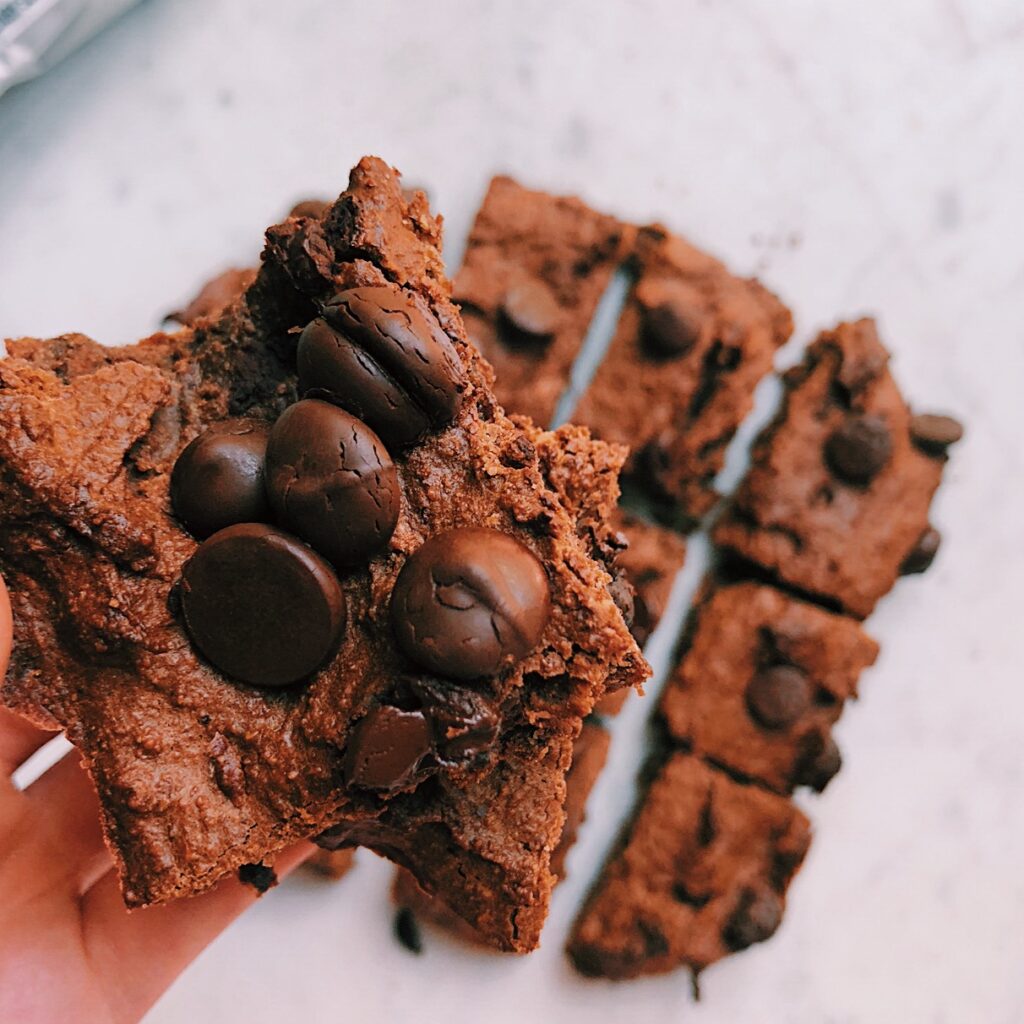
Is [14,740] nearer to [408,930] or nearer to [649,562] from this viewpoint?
[408,930]

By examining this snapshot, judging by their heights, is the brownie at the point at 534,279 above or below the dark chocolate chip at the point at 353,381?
above

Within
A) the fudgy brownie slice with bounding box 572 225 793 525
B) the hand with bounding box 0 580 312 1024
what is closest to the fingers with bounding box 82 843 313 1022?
the hand with bounding box 0 580 312 1024

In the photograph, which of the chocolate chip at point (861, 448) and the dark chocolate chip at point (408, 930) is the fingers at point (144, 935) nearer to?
the dark chocolate chip at point (408, 930)

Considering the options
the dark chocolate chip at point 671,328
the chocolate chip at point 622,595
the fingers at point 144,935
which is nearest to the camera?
the chocolate chip at point 622,595

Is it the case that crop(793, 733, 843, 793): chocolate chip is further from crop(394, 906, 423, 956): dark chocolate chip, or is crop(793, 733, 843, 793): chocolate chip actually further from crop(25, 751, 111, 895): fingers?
crop(25, 751, 111, 895): fingers

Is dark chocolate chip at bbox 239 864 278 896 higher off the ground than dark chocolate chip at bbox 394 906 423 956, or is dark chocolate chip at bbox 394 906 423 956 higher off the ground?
dark chocolate chip at bbox 239 864 278 896

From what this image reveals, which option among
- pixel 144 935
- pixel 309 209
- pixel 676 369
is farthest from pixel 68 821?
pixel 676 369

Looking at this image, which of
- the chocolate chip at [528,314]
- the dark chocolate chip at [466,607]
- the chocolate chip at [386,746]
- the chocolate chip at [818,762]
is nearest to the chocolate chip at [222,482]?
the dark chocolate chip at [466,607]
